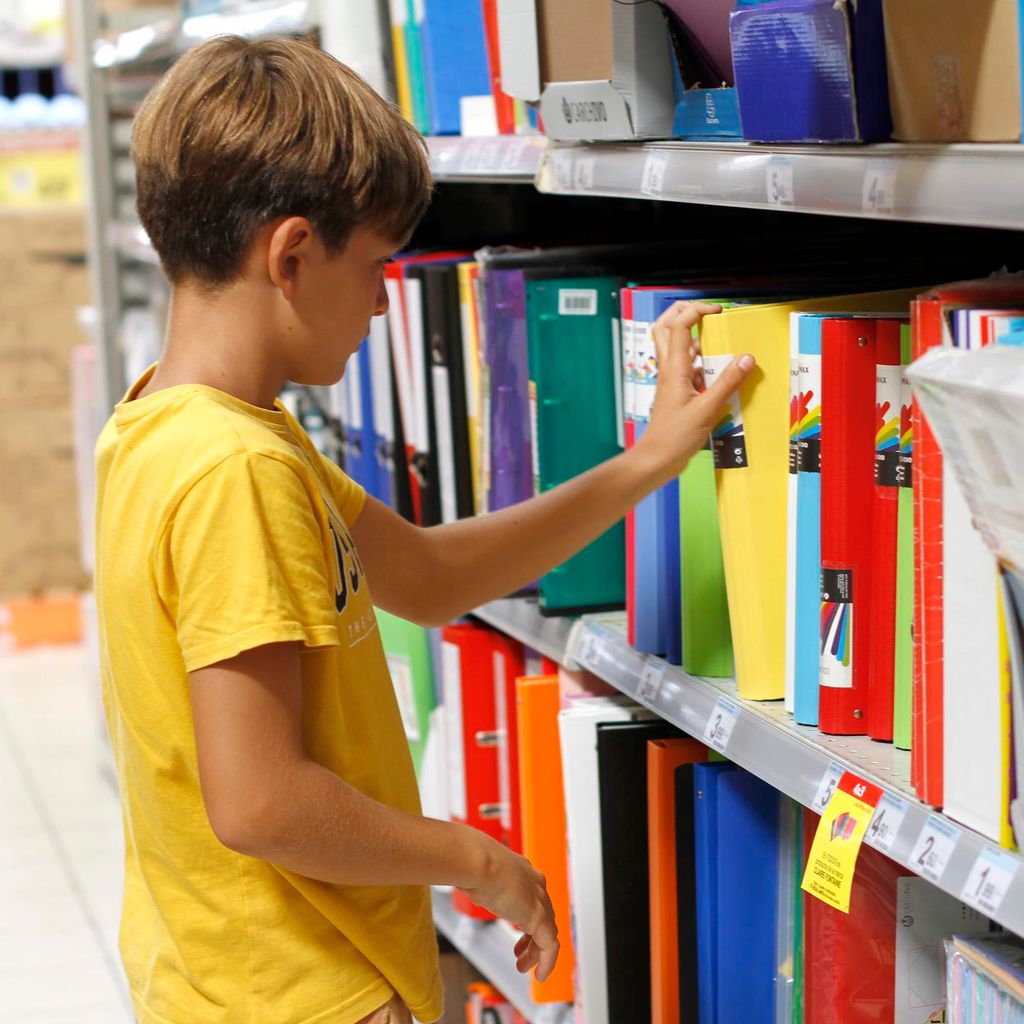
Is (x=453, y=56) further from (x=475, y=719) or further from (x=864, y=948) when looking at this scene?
(x=864, y=948)

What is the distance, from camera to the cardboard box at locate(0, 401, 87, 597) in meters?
4.84

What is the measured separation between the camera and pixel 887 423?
1.05 metres

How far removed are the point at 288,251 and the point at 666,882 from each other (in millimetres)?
668

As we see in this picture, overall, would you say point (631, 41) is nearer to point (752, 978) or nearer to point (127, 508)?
point (127, 508)

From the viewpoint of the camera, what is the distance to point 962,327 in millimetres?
885

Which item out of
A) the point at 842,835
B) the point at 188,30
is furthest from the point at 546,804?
the point at 188,30

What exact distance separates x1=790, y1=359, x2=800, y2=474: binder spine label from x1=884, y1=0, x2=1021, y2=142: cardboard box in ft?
0.71

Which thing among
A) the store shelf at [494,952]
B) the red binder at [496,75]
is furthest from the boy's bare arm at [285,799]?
the red binder at [496,75]

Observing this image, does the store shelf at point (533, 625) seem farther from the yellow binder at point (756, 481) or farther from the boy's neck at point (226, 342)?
the boy's neck at point (226, 342)

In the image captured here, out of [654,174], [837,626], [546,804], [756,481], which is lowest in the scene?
[546,804]

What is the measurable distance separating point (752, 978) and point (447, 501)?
0.70m

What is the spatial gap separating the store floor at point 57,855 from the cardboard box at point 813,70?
85.0 inches

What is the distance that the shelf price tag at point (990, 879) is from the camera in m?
0.86

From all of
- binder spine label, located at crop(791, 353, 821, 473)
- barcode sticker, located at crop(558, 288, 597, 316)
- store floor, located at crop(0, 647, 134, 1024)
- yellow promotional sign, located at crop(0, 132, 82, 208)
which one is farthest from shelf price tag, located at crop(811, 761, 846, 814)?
yellow promotional sign, located at crop(0, 132, 82, 208)
